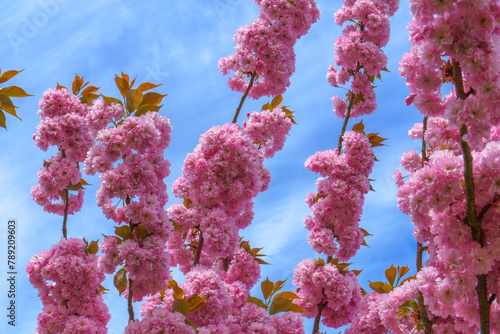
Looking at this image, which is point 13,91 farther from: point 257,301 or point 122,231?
point 257,301

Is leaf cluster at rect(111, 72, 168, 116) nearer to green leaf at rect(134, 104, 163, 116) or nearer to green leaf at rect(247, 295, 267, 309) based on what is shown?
green leaf at rect(134, 104, 163, 116)

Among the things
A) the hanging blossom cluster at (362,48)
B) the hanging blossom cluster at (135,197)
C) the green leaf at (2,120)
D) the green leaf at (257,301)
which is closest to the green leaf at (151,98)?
the hanging blossom cluster at (135,197)

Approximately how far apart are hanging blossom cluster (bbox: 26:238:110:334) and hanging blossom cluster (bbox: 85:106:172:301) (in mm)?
831

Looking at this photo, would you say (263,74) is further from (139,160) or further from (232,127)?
(139,160)

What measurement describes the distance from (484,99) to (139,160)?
7.38ft

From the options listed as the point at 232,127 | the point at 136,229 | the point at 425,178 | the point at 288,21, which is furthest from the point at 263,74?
the point at 425,178

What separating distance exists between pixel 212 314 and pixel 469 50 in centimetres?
248

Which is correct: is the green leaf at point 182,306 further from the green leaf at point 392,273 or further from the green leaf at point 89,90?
the green leaf at point 89,90

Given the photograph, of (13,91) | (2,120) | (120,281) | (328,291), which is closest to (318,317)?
(328,291)

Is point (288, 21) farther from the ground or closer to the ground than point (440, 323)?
farther from the ground

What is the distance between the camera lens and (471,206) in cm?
260

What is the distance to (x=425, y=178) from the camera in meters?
2.68

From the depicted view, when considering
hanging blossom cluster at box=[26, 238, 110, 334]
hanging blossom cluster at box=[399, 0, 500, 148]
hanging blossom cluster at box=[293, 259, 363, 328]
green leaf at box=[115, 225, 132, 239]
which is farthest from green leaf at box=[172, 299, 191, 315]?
hanging blossom cluster at box=[399, 0, 500, 148]

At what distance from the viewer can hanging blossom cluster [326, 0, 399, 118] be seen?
5.62m
